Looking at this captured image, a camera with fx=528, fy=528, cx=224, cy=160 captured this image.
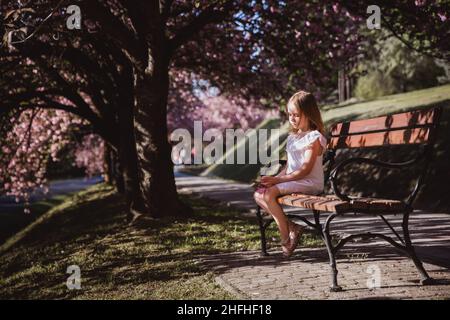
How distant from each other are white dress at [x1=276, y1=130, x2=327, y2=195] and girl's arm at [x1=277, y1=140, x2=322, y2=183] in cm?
4

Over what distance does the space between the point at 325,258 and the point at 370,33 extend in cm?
2274

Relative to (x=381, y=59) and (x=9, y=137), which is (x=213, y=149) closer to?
(x=381, y=59)

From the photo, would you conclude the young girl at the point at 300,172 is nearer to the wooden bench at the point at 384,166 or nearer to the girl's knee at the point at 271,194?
the girl's knee at the point at 271,194

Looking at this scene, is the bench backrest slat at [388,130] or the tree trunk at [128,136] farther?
the tree trunk at [128,136]

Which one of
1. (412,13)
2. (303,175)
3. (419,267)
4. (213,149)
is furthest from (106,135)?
A: (213,149)

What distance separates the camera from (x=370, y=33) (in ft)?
87.8

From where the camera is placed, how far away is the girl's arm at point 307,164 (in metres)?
5.48

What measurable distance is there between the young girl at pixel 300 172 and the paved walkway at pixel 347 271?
0.43m

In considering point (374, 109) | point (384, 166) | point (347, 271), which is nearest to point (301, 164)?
point (384, 166)

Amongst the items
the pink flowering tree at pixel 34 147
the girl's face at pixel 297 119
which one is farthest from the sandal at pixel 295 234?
the pink flowering tree at pixel 34 147

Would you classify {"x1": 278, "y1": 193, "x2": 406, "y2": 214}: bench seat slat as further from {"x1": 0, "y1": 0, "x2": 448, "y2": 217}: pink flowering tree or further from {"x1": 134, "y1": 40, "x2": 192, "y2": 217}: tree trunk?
{"x1": 134, "y1": 40, "x2": 192, "y2": 217}: tree trunk

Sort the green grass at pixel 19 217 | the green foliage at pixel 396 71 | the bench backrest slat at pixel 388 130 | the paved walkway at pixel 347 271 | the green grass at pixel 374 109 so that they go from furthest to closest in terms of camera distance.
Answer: the green foliage at pixel 396 71
the green grass at pixel 19 217
the green grass at pixel 374 109
the bench backrest slat at pixel 388 130
the paved walkway at pixel 347 271

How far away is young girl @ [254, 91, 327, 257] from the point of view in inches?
217
